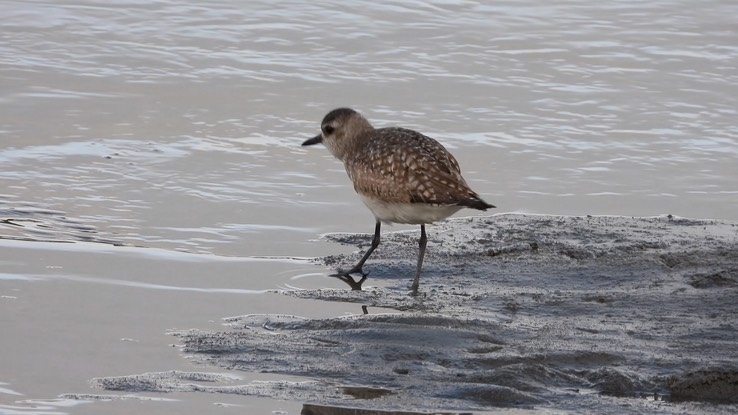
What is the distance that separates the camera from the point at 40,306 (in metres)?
7.29

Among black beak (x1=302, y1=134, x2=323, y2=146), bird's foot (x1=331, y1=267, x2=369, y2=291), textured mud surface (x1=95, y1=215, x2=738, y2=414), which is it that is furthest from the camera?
black beak (x1=302, y1=134, x2=323, y2=146)

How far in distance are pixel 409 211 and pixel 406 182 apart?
7.6 inches

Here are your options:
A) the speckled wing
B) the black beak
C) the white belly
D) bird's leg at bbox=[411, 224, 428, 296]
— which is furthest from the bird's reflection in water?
the black beak

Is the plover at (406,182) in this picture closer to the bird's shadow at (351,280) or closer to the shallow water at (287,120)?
the bird's shadow at (351,280)

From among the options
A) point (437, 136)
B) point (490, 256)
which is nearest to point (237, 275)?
point (490, 256)

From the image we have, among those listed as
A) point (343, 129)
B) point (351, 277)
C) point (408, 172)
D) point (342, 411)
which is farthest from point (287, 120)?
point (342, 411)

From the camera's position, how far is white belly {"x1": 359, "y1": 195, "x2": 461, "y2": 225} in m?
8.28

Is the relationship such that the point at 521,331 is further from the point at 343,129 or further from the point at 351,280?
the point at 343,129

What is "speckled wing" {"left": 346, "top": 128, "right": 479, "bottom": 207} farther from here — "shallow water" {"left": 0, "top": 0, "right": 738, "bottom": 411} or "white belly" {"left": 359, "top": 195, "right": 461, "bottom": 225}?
"shallow water" {"left": 0, "top": 0, "right": 738, "bottom": 411}

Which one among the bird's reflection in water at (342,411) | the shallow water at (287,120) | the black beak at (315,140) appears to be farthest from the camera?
the black beak at (315,140)

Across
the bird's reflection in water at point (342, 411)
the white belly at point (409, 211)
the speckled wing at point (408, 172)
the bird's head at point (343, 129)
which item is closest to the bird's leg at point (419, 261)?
the white belly at point (409, 211)

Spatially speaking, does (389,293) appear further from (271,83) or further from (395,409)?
(271,83)

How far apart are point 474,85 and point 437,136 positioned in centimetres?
159

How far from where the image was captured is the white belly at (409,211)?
828 centimetres
